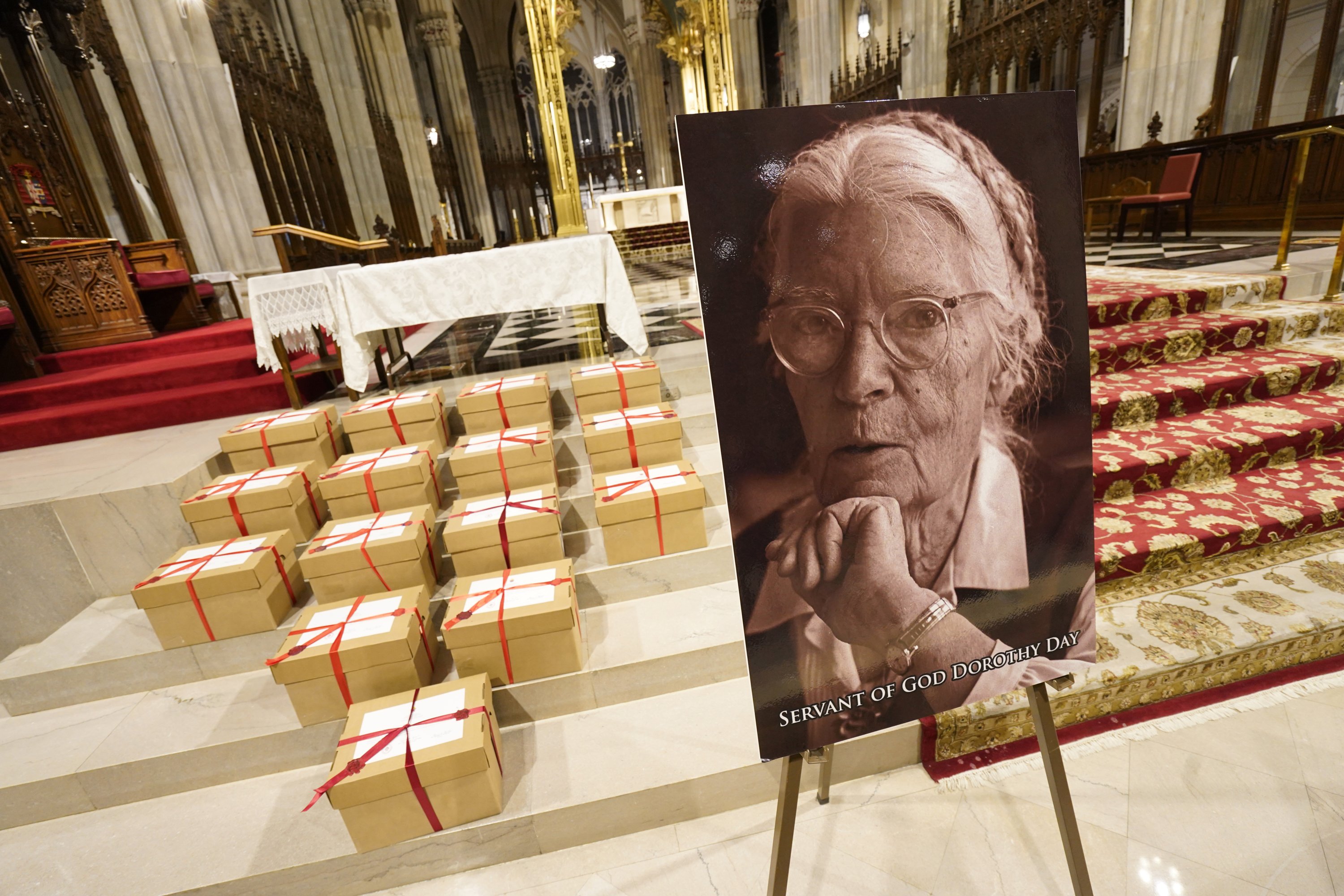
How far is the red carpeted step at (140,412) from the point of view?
9.92ft

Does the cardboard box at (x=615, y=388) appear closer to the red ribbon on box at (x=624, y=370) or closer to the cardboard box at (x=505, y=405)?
the red ribbon on box at (x=624, y=370)

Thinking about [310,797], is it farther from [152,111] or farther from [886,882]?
[152,111]

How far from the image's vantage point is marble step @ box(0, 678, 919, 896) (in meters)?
1.41

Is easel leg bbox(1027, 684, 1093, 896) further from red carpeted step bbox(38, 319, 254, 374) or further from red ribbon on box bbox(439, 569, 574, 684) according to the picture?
red carpeted step bbox(38, 319, 254, 374)

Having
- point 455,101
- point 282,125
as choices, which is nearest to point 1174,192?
point 282,125

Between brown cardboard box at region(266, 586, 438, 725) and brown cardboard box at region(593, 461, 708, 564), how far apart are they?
684 mm

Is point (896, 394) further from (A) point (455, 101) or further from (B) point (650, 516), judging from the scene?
(A) point (455, 101)

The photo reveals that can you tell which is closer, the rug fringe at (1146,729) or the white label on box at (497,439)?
the rug fringe at (1146,729)

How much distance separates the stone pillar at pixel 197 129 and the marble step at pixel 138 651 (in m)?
4.59

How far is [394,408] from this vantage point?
2.54 m

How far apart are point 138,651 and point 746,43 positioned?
15.2 m

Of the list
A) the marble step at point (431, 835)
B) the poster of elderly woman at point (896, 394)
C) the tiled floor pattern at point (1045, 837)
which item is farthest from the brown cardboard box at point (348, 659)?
the poster of elderly woman at point (896, 394)

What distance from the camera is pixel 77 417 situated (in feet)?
10.1

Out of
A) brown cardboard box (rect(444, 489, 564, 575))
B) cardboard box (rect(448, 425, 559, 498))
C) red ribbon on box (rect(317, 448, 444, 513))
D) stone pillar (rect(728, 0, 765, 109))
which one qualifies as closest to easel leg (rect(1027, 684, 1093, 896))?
brown cardboard box (rect(444, 489, 564, 575))
